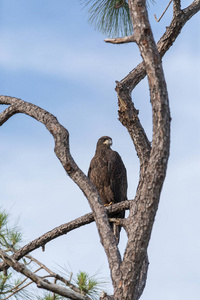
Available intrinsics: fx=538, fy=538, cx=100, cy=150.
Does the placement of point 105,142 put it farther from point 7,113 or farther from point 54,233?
point 54,233

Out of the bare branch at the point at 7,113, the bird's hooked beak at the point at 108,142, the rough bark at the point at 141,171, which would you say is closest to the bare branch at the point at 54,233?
the rough bark at the point at 141,171

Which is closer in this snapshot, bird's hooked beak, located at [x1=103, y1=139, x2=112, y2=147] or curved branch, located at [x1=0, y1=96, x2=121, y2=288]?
curved branch, located at [x1=0, y1=96, x2=121, y2=288]

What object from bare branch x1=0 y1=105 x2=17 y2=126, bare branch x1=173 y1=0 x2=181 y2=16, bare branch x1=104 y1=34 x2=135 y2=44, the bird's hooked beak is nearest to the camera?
bare branch x1=104 y1=34 x2=135 y2=44

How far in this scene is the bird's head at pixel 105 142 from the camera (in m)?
7.29

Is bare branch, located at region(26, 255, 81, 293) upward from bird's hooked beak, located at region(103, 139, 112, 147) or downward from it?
downward

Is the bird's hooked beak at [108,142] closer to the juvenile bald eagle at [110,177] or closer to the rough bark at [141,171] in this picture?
the juvenile bald eagle at [110,177]

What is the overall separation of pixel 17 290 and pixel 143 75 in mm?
2303

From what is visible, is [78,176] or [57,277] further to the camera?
[78,176]

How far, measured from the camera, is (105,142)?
24.0ft

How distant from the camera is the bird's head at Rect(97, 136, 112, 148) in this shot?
23.9 feet

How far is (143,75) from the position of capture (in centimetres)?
519

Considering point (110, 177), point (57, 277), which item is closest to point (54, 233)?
point (57, 277)

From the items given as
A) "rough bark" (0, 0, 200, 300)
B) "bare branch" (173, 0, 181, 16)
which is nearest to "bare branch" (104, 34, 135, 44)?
"rough bark" (0, 0, 200, 300)

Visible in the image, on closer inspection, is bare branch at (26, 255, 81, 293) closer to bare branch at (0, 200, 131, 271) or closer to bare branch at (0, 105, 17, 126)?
bare branch at (0, 200, 131, 271)
